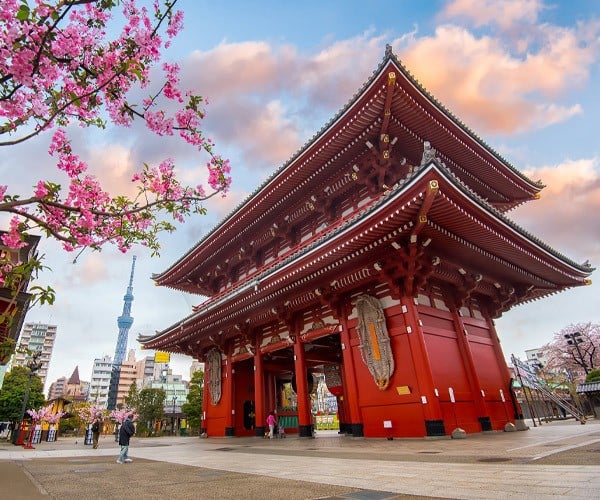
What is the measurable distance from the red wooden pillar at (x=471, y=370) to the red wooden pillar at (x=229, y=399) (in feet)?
38.7

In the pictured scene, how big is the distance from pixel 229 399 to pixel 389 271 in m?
12.5

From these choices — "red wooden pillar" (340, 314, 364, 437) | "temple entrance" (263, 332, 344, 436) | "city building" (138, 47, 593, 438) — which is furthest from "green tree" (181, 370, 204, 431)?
"red wooden pillar" (340, 314, 364, 437)

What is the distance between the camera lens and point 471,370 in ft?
39.4

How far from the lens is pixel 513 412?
1321cm

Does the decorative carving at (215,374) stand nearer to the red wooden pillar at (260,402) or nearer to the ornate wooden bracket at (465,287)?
the red wooden pillar at (260,402)

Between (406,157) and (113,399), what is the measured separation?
323ft

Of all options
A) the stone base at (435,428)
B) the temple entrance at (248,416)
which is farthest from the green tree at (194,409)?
the stone base at (435,428)

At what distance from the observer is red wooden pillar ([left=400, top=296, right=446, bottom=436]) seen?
10.0 metres

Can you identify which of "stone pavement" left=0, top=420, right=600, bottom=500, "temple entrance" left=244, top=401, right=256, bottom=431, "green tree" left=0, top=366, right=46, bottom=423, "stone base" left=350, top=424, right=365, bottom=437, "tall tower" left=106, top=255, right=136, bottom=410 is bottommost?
"stone pavement" left=0, top=420, right=600, bottom=500

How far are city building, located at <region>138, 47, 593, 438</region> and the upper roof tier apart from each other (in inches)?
2.3

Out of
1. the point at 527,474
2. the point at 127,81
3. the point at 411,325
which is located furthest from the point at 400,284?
the point at 127,81

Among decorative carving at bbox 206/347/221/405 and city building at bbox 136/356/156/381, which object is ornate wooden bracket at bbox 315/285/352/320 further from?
city building at bbox 136/356/156/381

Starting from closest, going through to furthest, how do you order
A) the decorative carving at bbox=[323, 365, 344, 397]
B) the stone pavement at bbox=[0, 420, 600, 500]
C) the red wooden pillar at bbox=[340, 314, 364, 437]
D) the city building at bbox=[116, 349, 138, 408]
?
the stone pavement at bbox=[0, 420, 600, 500] < the red wooden pillar at bbox=[340, 314, 364, 437] < the decorative carving at bbox=[323, 365, 344, 397] < the city building at bbox=[116, 349, 138, 408]

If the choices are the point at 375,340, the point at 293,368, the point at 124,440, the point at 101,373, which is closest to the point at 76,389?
the point at 101,373
